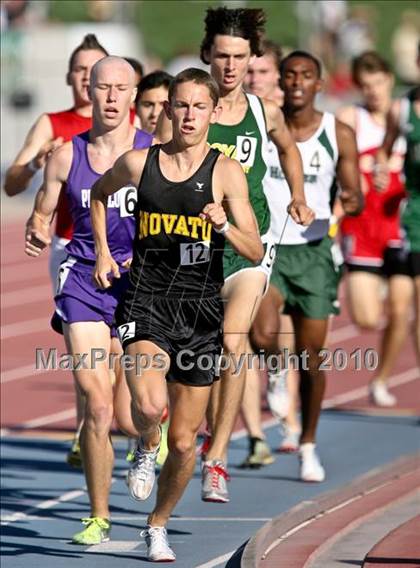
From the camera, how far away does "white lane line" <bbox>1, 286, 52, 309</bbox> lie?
72.1 ft

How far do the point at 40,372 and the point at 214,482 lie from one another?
7.02 meters

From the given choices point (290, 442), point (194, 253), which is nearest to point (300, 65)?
point (290, 442)

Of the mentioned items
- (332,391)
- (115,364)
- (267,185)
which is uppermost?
(267,185)

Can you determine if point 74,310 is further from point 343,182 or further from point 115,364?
point 343,182

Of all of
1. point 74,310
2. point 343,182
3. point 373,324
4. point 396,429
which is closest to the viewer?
point 74,310

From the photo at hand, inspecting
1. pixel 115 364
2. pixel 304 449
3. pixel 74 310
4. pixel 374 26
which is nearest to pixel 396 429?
pixel 304 449

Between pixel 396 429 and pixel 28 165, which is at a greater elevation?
pixel 28 165

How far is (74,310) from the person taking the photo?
9.25m

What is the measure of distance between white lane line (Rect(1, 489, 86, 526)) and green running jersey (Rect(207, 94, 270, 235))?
6.82 ft

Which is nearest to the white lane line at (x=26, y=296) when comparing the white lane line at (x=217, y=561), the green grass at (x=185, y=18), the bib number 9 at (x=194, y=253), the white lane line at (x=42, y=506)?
the white lane line at (x=42, y=506)

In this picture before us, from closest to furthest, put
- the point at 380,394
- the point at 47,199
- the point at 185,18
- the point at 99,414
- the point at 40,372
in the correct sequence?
the point at 99,414 → the point at 47,199 → the point at 380,394 → the point at 40,372 → the point at 185,18

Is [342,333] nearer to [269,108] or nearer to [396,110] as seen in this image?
[396,110]

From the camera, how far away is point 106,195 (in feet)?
28.4

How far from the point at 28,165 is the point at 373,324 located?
4232 millimetres
